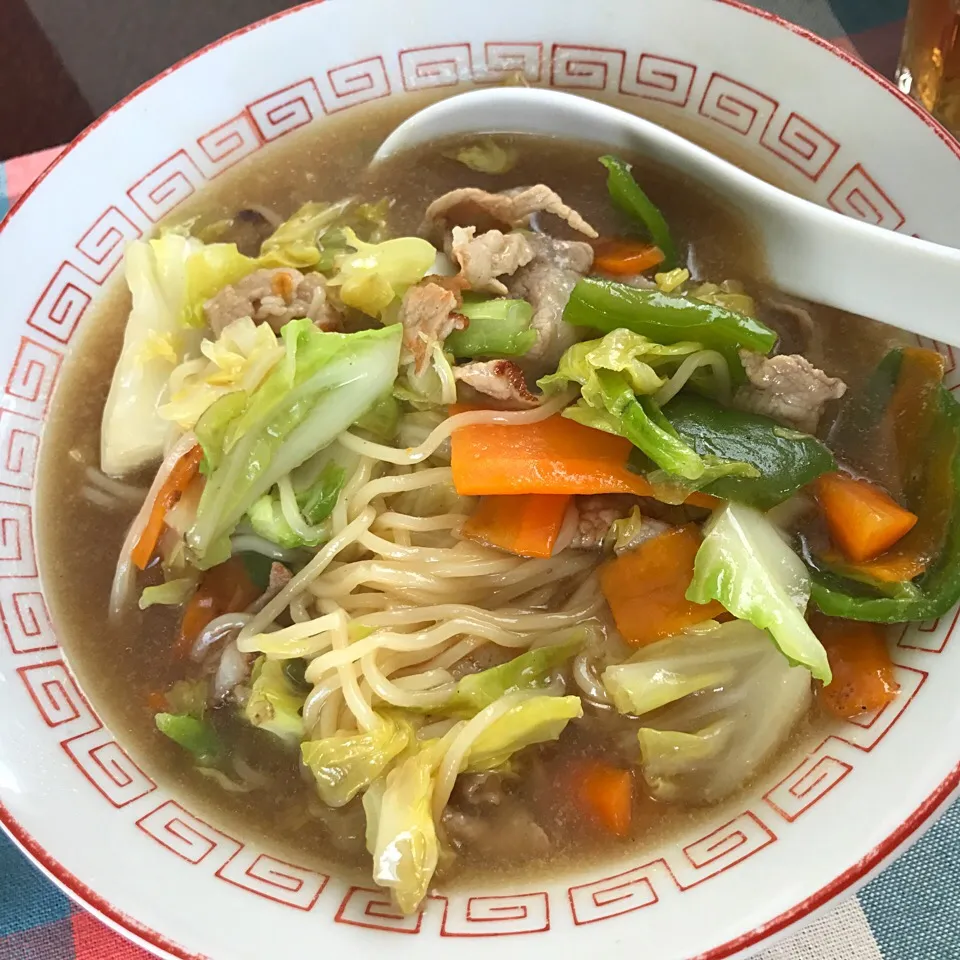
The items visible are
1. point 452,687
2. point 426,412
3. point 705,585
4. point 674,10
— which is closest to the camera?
point 705,585

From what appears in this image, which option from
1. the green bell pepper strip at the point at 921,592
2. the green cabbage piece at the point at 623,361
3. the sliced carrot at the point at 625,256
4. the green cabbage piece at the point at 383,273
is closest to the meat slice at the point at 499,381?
the green cabbage piece at the point at 623,361

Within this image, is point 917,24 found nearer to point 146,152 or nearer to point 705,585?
point 705,585

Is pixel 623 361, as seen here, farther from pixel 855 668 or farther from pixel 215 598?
pixel 215 598

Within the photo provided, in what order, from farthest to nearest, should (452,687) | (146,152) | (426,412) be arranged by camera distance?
(146,152), (426,412), (452,687)

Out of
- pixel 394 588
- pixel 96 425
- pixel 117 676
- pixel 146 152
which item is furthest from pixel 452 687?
pixel 146 152

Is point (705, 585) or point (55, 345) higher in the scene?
point (55, 345)

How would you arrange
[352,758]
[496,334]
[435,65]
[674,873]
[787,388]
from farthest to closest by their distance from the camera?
[435,65]
[496,334]
[787,388]
[352,758]
[674,873]

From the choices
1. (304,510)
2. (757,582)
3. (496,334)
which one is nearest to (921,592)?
(757,582)
